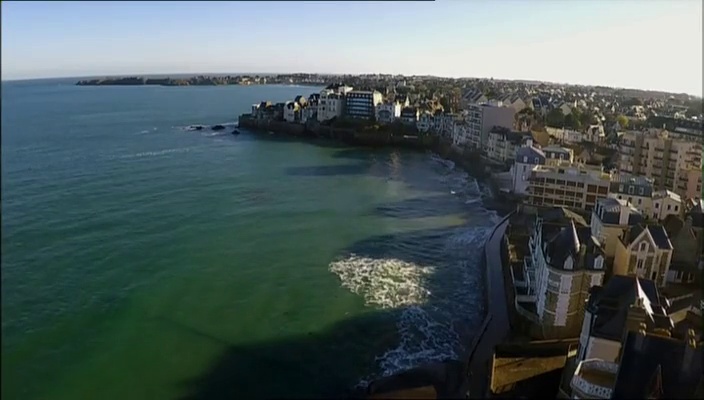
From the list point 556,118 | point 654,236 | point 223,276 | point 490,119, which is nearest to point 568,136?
point 490,119

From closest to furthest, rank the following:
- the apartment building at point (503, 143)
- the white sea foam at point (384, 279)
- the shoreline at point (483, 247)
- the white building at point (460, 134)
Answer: the shoreline at point (483, 247), the white sea foam at point (384, 279), the apartment building at point (503, 143), the white building at point (460, 134)

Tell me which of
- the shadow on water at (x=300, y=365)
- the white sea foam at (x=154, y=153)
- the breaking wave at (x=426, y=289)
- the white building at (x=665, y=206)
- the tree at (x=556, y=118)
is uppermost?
the tree at (x=556, y=118)

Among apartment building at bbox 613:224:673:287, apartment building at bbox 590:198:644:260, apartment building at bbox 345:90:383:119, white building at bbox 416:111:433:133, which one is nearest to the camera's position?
apartment building at bbox 613:224:673:287

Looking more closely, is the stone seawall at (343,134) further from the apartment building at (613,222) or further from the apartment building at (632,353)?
the apartment building at (632,353)

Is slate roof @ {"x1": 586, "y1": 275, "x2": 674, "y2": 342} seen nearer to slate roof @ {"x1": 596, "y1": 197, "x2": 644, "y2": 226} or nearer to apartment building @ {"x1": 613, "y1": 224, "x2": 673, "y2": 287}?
apartment building @ {"x1": 613, "y1": 224, "x2": 673, "y2": 287}

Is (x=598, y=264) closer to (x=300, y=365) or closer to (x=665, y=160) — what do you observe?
(x=300, y=365)

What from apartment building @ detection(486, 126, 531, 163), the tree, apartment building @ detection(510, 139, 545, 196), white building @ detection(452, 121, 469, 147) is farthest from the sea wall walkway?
the tree

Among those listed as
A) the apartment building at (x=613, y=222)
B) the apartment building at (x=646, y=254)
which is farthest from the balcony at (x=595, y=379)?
the apartment building at (x=613, y=222)
